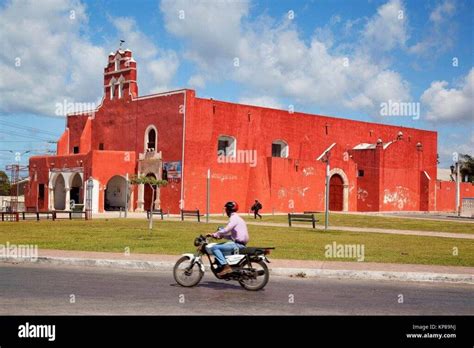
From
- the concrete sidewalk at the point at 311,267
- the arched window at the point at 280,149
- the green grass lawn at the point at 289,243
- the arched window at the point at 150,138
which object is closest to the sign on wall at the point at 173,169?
the arched window at the point at 150,138

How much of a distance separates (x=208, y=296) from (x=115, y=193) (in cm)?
3910

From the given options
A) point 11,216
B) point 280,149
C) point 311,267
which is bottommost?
point 311,267

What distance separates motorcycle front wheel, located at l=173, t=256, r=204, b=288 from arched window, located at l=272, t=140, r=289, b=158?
39.1m

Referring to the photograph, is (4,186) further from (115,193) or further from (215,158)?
(215,158)

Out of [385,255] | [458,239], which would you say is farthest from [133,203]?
[385,255]

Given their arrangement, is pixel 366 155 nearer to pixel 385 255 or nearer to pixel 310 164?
pixel 310 164

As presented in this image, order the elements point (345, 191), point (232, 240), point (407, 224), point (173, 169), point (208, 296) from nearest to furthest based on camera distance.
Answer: point (208, 296) → point (232, 240) → point (407, 224) → point (173, 169) → point (345, 191)

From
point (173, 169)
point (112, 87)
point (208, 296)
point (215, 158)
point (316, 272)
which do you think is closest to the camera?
point (208, 296)

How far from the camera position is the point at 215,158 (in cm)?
4434

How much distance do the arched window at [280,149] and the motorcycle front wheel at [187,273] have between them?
39.1 metres

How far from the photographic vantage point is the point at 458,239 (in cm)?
2197

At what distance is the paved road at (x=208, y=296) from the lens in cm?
863

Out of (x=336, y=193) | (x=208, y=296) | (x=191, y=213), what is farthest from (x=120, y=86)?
(x=208, y=296)

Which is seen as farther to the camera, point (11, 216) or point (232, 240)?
point (11, 216)
